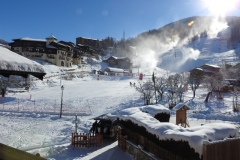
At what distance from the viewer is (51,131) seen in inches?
736

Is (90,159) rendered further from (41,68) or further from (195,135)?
(41,68)

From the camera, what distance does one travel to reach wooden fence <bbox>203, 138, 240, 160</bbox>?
23.6ft

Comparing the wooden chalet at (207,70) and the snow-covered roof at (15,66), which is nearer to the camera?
the snow-covered roof at (15,66)

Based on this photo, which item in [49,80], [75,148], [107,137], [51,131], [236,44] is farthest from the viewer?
[236,44]

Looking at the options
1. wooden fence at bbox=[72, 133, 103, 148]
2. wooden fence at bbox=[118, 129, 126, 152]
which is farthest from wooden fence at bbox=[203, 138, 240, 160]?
wooden fence at bbox=[72, 133, 103, 148]

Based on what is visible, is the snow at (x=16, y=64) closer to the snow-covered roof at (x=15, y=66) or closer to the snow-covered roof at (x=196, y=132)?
the snow-covered roof at (x=15, y=66)

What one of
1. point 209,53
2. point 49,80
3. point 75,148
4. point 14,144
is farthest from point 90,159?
point 209,53

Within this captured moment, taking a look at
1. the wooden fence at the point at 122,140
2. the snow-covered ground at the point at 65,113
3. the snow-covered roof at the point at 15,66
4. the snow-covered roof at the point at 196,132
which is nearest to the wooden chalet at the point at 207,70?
the snow-covered ground at the point at 65,113

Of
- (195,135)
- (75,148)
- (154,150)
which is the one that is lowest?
(75,148)

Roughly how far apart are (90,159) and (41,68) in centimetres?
863

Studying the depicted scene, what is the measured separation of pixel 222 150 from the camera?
25.7 feet

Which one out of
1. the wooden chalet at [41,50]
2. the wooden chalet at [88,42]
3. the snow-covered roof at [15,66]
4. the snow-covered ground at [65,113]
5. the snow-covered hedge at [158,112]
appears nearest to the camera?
the snow-covered roof at [15,66]

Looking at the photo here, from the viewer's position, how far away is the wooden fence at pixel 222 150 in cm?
718

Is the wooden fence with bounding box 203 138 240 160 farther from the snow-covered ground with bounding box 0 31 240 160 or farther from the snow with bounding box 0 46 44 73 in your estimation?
the snow-covered ground with bounding box 0 31 240 160
